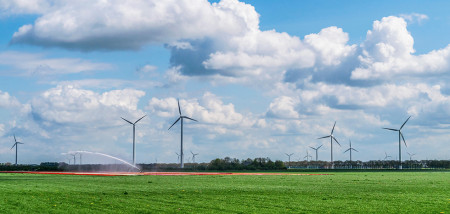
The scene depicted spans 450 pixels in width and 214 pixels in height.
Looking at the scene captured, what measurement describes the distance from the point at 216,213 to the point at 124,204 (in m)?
6.99

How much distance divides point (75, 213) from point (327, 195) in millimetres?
19277

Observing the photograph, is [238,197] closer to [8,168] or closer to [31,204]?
[31,204]

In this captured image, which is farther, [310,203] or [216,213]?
[310,203]

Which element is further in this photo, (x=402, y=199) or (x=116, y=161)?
(x=116, y=161)

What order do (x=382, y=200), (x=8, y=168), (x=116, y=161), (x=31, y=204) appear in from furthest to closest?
(x=8, y=168), (x=116, y=161), (x=382, y=200), (x=31, y=204)

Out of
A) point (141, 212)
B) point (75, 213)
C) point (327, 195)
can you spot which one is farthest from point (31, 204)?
point (327, 195)

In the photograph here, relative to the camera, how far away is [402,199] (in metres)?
36.5

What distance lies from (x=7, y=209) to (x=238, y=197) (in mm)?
15241

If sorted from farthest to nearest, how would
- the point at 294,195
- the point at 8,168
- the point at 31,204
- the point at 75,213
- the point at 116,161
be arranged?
the point at 8,168, the point at 116,161, the point at 294,195, the point at 31,204, the point at 75,213

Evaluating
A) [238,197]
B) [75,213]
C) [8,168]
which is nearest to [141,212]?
[75,213]

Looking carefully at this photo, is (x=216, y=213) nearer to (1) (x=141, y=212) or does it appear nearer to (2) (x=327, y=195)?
(1) (x=141, y=212)

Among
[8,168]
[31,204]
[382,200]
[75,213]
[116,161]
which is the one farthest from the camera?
[8,168]

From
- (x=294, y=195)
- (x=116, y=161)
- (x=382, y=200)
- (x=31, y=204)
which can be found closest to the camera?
(x=31, y=204)

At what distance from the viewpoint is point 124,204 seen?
32469mm
